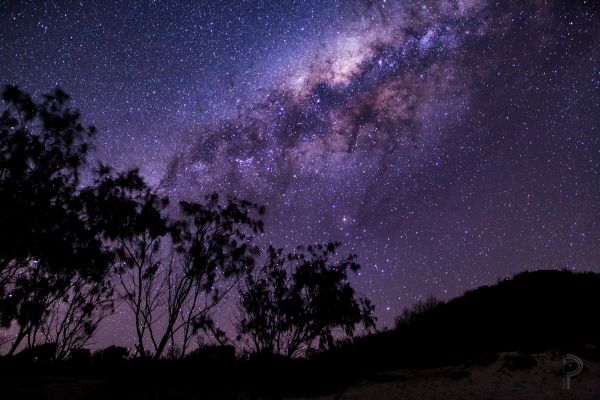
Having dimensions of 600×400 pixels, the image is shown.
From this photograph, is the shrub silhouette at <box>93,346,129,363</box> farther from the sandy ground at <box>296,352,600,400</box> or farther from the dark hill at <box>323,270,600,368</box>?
the sandy ground at <box>296,352,600,400</box>

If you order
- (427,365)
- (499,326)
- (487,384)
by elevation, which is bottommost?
(487,384)

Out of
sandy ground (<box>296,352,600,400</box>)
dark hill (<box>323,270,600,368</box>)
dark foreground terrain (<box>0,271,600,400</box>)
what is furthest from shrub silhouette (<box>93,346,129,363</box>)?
sandy ground (<box>296,352,600,400</box>)

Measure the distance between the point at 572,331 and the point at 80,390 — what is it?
72.8ft

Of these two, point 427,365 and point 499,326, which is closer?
point 427,365

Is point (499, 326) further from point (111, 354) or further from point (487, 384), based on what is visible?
point (111, 354)

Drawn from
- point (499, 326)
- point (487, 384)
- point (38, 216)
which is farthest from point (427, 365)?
point (38, 216)

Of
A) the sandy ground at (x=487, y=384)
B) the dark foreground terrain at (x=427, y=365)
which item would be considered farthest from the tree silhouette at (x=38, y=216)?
the sandy ground at (x=487, y=384)

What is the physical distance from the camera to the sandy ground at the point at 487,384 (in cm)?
1246

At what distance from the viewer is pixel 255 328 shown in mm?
23328

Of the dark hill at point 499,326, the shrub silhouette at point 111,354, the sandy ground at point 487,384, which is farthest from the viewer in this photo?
the shrub silhouette at point 111,354

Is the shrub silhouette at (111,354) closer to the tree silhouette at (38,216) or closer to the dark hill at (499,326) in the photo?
the tree silhouette at (38,216)

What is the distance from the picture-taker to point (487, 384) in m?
14.0

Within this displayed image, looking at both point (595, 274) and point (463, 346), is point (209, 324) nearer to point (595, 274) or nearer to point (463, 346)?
point (463, 346)

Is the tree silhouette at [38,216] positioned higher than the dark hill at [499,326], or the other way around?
the tree silhouette at [38,216]
